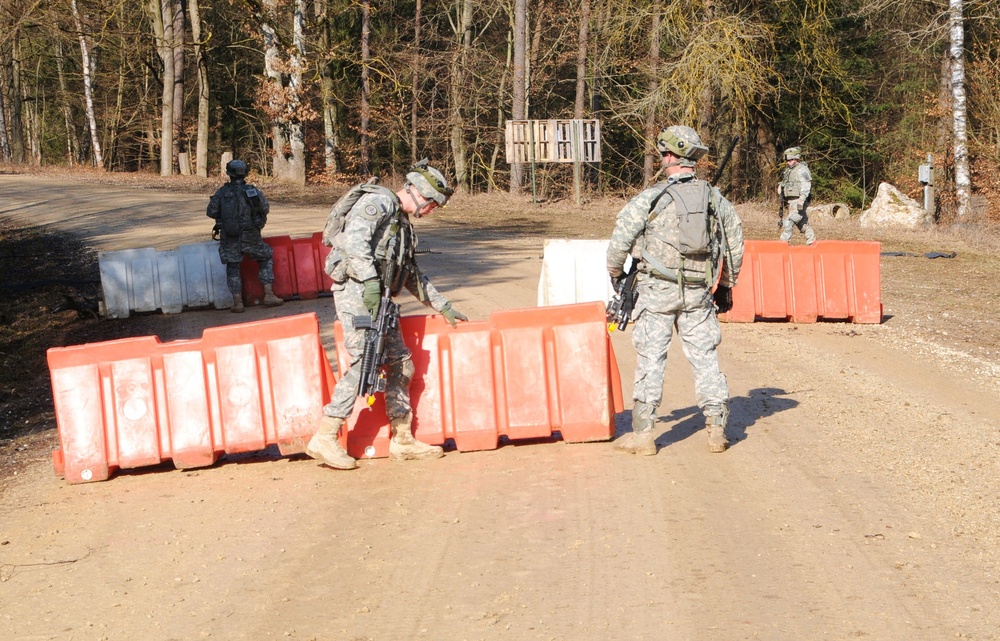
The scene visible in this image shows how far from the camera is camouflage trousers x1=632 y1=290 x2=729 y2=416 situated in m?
7.46

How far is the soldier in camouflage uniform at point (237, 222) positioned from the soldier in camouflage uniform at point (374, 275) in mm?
6958

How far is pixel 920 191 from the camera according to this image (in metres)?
35.7

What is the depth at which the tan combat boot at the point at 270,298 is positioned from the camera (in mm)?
14594

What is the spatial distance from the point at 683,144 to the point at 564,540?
291 centimetres

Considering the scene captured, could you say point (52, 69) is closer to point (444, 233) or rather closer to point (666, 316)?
point (444, 233)

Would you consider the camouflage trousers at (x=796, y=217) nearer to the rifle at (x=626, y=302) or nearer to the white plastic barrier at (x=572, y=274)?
the white plastic barrier at (x=572, y=274)

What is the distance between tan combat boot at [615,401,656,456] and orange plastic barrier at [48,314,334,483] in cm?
217

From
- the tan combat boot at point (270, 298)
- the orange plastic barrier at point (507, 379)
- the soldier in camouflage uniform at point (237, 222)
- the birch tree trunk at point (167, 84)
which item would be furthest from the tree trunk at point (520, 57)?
the orange plastic barrier at point (507, 379)

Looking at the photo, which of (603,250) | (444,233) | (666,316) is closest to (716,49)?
(444,233)

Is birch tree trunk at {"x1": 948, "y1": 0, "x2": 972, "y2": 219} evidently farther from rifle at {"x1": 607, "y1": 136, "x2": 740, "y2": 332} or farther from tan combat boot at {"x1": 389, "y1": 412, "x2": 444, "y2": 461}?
tan combat boot at {"x1": 389, "y1": 412, "x2": 444, "y2": 461}

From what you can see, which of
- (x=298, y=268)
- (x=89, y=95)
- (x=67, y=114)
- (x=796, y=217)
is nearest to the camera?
(x=298, y=268)

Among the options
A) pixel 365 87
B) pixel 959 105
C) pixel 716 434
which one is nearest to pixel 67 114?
pixel 365 87

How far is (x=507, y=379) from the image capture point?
7.77 m

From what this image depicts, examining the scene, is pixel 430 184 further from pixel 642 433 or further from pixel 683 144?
pixel 642 433
